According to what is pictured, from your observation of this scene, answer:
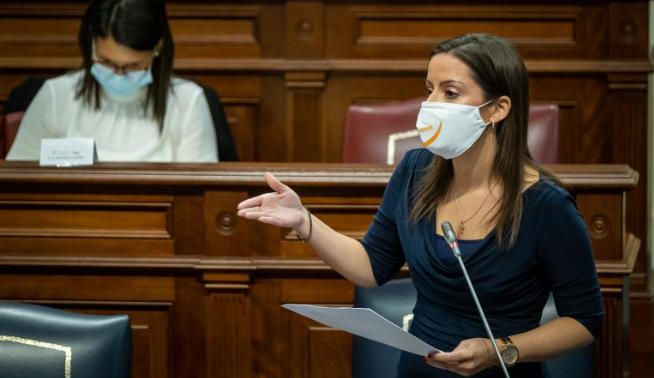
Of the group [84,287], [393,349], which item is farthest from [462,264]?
[84,287]

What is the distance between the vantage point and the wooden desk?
175cm

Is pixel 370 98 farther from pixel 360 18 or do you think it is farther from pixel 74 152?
pixel 74 152

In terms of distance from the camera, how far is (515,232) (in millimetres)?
1221

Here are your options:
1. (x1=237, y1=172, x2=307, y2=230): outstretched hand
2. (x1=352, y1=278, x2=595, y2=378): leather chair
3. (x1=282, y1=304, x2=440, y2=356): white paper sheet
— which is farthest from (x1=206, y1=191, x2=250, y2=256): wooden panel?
(x1=282, y1=304, x2=440, y2=356): white paper sheet

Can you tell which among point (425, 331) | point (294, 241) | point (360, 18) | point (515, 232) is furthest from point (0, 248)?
point (360, 18)

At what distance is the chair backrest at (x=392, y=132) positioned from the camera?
2242mm

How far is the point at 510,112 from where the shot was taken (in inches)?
50.0

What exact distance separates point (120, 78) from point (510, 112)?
1.27 m

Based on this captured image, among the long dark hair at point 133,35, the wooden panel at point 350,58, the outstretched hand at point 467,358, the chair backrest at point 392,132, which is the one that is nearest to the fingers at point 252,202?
the outstretched hand at point 467,358

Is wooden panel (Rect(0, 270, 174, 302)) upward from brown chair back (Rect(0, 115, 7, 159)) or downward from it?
downward

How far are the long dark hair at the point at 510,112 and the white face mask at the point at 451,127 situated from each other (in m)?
0.03

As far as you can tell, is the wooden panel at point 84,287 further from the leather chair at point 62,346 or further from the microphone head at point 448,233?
the microphone head at point 448,233

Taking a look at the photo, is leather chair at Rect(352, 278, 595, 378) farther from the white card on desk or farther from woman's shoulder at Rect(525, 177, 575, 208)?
the white card on desk

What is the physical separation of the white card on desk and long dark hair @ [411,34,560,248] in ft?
2.59
